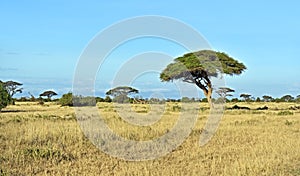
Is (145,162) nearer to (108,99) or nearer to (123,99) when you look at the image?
(123,99)

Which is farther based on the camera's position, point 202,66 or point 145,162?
point 202,66

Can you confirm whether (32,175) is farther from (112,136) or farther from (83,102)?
(83,102)

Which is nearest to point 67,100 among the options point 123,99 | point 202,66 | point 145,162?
point 123,99

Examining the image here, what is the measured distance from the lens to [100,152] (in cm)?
1009

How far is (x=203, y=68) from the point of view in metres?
35.2

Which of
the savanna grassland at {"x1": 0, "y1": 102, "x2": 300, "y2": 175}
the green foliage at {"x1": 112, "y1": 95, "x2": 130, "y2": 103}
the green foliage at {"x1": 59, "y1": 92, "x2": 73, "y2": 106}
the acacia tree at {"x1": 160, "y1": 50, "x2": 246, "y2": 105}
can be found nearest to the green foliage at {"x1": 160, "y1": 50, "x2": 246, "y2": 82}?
the acacia tree at {"x1": 160, "y1": 50, "x2": 246, "y2": 105}

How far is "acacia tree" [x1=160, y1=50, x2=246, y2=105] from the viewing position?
117 feet

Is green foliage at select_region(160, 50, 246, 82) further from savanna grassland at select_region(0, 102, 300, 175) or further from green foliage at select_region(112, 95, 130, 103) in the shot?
savanna grassland at select_region(0, 102, 300, 175)

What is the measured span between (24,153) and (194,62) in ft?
93.8

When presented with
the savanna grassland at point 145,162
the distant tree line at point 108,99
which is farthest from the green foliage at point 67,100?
the savanna grassland at point 145,162

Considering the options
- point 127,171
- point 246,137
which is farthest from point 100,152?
point 246,137

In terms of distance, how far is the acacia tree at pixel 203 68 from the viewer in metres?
35.7

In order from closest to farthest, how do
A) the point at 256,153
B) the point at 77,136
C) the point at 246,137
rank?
the point at 256,153 < the point at 77,136 < the point at 246,137

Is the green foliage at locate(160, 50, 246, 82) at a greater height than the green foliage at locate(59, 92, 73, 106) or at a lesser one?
greater
